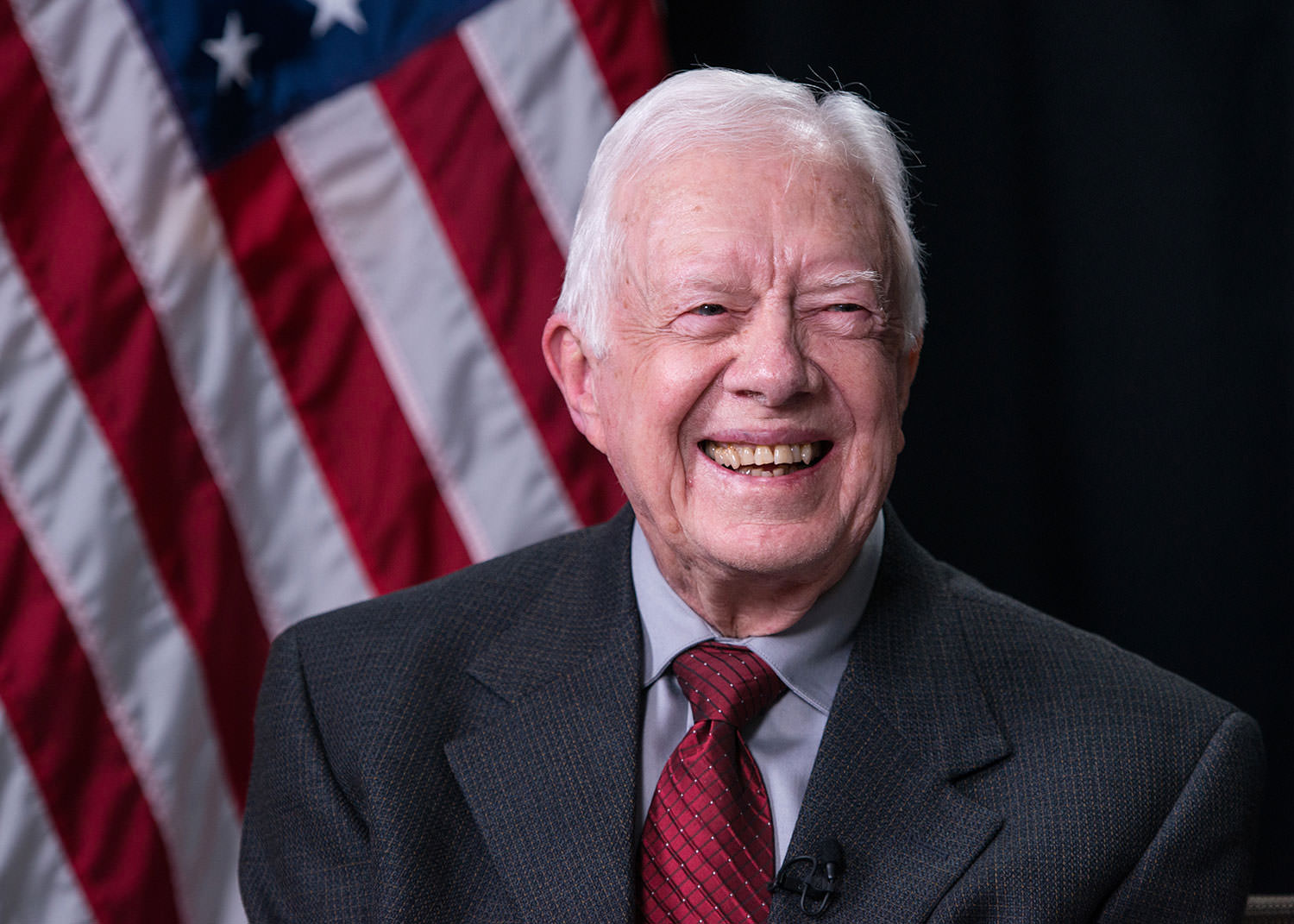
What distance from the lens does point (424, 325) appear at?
2.78m

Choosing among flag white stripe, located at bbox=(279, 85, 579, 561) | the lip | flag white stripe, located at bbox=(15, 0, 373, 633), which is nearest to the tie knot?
the lip

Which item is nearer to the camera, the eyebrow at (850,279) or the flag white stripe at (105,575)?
the eyebrow at (850,279)

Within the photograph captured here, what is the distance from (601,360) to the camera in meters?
1.90

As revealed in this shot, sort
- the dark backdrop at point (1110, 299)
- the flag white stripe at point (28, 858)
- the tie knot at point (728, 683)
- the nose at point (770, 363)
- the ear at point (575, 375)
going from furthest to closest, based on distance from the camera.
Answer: the dark backdrop at point (1110, 299) → the flag white stripe at point (28, 858) → the ear at point (575, 375) → the tie knot at point (728, 683) → the nose at point (770, 363)

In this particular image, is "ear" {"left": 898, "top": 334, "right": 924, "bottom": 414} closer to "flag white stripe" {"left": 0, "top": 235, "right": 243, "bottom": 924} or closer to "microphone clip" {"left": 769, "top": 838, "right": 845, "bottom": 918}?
"microphone clip" {"left": 769, "top": 838, "right": 845, "bottom": 918}

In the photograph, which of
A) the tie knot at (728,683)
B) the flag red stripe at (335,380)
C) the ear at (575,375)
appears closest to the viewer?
the tie knot at (728,683)

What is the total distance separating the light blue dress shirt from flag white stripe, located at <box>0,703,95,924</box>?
126 cm

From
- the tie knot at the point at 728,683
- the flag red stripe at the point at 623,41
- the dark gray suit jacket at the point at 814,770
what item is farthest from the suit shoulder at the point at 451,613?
the flag red stripe at the point at 623,41

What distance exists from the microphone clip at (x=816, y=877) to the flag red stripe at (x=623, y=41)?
1.65 meters

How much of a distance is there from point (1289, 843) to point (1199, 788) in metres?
1.38

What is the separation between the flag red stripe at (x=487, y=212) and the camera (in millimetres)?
2750

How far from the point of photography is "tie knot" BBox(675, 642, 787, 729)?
183cm

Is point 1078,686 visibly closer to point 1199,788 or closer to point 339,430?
point 1199,788

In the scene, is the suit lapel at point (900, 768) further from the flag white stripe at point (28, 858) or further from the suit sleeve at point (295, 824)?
the flag white stripe at point (28, 858)
